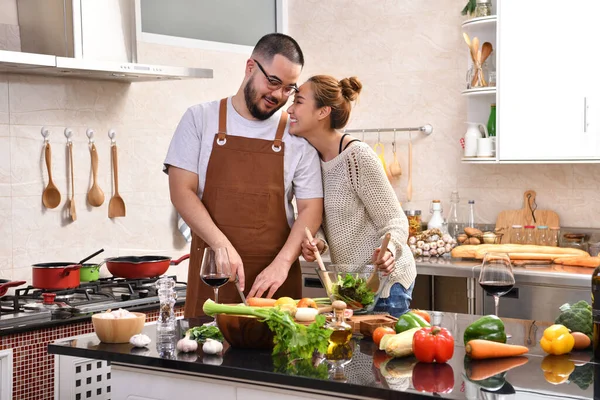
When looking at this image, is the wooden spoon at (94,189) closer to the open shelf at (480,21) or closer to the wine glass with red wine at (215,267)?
the wine glass with red wine at (215,267)

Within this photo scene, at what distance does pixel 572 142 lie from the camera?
4066mm

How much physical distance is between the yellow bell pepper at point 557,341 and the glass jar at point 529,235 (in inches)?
94.2

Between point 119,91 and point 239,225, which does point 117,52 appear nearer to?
point 119,91

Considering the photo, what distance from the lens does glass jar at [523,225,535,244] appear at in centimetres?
439

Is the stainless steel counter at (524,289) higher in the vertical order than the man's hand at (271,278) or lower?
lower

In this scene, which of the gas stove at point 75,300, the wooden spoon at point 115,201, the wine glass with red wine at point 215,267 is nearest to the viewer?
the wine glass with red wine at point 215,267

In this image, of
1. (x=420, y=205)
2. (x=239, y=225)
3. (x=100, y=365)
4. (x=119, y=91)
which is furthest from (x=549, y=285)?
(x=119, y=91)

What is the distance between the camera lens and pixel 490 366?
1.93 m

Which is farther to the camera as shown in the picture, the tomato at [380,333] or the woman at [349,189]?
the woman at [349,189]

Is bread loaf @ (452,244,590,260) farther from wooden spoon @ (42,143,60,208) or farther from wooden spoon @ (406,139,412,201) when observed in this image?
wooden spoon @ (42,143,60,208)

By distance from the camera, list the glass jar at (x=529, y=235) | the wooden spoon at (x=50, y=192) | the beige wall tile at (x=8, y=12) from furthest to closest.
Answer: the glass jar at (x=529, y=235) < the wooden spoon at (x=50, y=192) < the beige wall tile at (x=8, y=12)

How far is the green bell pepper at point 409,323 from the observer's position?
2131mm

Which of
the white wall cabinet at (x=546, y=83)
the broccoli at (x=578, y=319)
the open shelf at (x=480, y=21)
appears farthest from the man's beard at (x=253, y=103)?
the open shelf at (x=480, y=21)

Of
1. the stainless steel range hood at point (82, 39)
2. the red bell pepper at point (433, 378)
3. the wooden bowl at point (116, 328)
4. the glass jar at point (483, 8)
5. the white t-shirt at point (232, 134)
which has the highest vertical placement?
the glass jar at point (483, 8)
